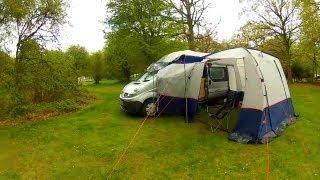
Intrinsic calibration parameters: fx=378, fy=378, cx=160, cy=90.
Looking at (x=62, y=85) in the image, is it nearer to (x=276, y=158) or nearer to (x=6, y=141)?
(x=6, y=141)

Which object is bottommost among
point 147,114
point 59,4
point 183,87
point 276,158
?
point 276,158

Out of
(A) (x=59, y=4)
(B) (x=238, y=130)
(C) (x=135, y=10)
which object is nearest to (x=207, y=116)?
(B) (x=238, y=130)

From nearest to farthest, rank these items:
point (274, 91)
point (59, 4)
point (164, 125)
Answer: point (274, 91)
point (164, 125)
point (59, 4)

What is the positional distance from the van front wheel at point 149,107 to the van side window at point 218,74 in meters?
2.73

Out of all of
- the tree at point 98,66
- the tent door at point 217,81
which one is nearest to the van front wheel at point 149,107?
the tent door at point 217,81

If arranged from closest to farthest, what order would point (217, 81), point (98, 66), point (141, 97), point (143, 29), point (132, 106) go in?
point (141, 97), point (132, 106), point (217, 81), point (143, 29), point (98, 66)

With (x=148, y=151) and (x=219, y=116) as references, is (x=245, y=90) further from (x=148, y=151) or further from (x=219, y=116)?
(x=148, y=151)

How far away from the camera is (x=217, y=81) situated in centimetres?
1616

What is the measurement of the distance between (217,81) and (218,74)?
37 centimetres

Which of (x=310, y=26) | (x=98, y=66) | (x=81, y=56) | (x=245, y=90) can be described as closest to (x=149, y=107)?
(x=245, y=90)

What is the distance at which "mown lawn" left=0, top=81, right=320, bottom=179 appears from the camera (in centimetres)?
1019

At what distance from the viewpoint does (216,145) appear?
1208 cm

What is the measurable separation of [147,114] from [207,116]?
97.1 inches

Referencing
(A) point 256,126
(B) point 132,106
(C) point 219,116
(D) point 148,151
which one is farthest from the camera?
(B) point 132,106
